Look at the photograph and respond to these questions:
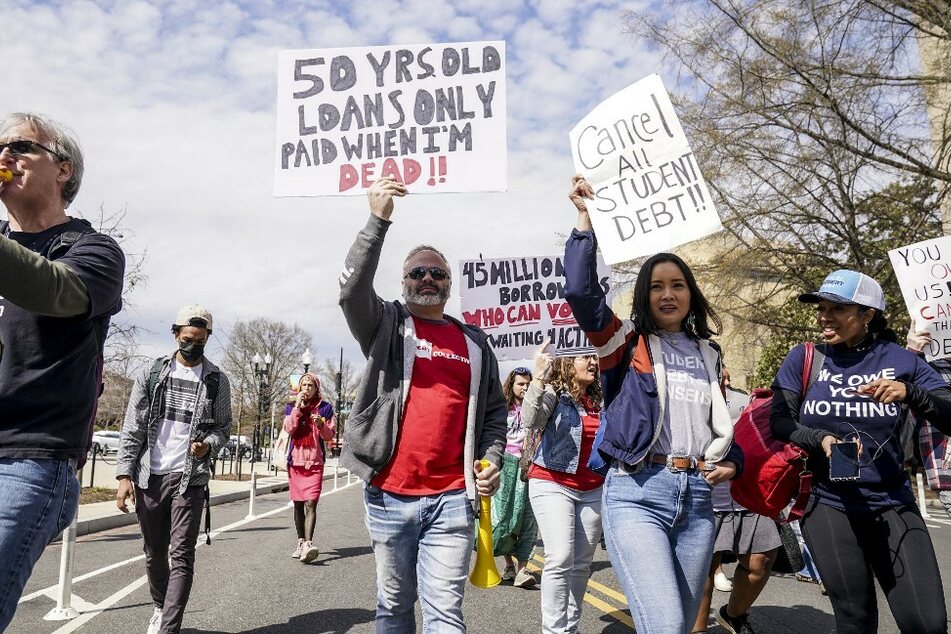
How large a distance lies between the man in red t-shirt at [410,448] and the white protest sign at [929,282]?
5.74m

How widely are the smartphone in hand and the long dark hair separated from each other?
0.70m

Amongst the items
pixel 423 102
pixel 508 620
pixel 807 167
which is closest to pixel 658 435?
pixel 423 102

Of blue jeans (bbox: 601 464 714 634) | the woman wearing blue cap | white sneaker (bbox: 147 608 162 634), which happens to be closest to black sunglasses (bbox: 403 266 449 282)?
blue jeans (bbox: 601 464 714 634)

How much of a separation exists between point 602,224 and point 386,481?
1627mm

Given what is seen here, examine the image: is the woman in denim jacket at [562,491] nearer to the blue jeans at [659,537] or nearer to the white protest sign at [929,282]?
the blue jeans at [659,537]

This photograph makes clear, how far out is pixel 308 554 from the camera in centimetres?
892

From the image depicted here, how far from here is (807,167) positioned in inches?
588

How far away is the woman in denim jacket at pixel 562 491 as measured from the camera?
4953 mm

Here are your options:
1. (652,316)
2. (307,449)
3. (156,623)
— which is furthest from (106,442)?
(652,316)

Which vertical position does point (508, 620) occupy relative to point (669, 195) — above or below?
below

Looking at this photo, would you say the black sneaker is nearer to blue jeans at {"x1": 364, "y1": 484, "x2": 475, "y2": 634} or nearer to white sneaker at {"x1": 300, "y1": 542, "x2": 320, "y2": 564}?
blue jeans at {"x1": 364, "y1": 484, "x2": 475, "y2": 634}

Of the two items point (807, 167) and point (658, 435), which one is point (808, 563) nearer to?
point (658, 435)

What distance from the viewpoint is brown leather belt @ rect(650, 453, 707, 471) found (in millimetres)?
3342

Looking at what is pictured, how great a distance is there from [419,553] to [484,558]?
55cm
